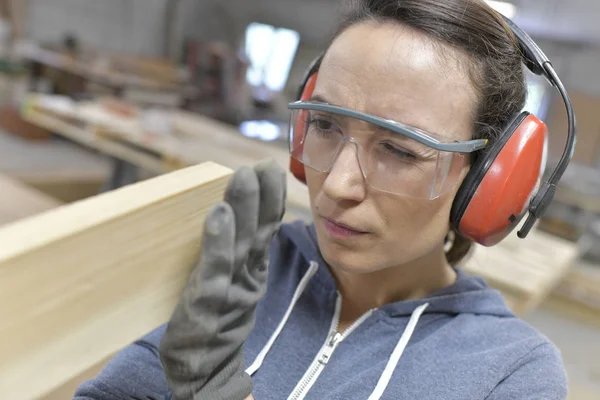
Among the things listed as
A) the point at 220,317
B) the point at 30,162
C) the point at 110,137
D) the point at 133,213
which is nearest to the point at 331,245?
the point at 220,317

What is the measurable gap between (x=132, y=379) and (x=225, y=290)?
0.51m

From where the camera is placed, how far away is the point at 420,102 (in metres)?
0.94

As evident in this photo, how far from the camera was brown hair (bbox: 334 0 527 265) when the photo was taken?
3.23ft

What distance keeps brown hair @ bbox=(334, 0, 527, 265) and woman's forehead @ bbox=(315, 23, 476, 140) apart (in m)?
0.03

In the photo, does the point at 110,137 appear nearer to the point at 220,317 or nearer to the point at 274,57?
the point at 220,317

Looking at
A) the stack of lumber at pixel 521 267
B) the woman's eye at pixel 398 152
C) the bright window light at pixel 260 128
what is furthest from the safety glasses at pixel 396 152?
the bright window light at pixel 260 128

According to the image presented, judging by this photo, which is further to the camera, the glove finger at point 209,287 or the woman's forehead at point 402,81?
the woman's forehead at point 402,81

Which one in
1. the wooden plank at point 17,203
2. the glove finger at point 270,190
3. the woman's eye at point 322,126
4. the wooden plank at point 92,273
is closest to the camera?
the wooden plank at point 92,273

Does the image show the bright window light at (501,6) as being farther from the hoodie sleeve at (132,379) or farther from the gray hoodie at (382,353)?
the hoodie sleeve at (132,379)

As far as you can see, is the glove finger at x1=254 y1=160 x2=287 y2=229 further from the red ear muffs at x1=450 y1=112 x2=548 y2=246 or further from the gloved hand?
the red ear muffs at x1=450 y1=112 x2=548 y2=246

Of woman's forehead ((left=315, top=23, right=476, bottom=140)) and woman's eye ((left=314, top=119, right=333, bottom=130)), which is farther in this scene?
woman's eye ((left=314, top=119, right=333, bottom=130))

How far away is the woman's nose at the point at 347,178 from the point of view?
96 centimetres

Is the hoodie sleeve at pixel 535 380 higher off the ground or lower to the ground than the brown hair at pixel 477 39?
lower

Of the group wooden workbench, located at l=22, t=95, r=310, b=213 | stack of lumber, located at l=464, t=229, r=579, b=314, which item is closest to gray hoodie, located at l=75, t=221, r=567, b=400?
stack of lumber, located at l=464, t=229, r=579, b=314
